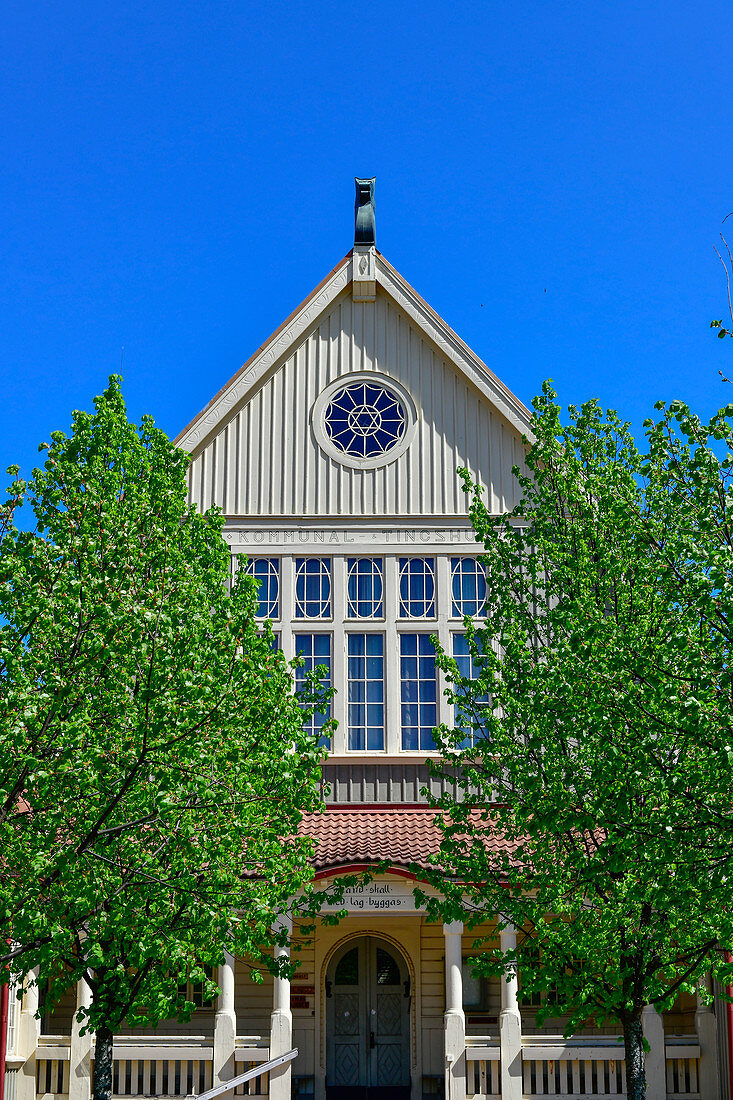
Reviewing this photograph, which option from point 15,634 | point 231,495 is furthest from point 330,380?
point 15,634

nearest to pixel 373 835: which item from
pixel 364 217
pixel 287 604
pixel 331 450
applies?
pixel 287 604

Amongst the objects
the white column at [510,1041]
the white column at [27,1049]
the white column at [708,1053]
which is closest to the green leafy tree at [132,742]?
the white column at [27,1049]

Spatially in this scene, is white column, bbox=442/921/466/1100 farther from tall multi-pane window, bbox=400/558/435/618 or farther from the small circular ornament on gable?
the small circular ornament on gable

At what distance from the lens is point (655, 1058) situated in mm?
17188

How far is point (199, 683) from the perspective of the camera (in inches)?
401

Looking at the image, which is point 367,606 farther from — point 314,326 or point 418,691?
point 314,326

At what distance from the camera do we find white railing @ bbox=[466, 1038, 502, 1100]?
17.3m

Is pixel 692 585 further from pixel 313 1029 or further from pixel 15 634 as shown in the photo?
pixel 313 1029

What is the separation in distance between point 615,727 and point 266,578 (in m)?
10.9

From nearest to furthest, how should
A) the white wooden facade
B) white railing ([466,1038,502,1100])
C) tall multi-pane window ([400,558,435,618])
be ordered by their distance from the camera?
white railing ([466,1038,502,1100]) < the white wooden facade < tall multi-pane window ([400,558,435,618])

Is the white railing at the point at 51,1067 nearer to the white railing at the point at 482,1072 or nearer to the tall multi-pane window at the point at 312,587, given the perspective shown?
the white railing at the point at 482,1072

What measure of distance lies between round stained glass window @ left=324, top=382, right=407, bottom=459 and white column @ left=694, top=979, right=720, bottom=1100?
35.2ft

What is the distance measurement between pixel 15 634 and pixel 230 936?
457cm

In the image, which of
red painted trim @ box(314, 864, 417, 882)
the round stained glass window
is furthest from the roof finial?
red painted trim @ box(314, 864, 417, 882)
